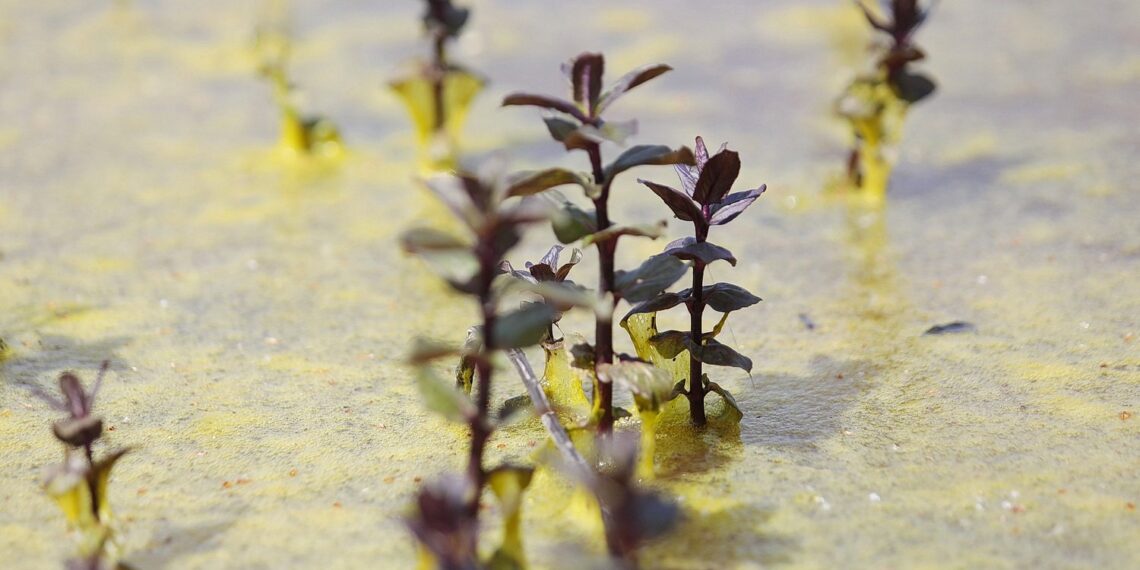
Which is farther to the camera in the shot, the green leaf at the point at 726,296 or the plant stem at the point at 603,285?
the green leaf at the point at 726,296

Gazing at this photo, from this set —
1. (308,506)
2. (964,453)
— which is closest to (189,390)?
(308,506)

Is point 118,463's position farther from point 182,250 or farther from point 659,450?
point 182,250

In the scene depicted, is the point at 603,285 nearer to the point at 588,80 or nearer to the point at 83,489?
the point at 588,80

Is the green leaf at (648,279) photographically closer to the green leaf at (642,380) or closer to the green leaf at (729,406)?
the green leaf at (642,380)

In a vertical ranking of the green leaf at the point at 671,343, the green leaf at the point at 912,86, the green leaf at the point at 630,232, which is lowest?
the green leaf at the point at 671,343

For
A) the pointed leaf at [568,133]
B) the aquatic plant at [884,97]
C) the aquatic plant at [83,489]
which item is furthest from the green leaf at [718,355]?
the aquatic plant at [884,97]
